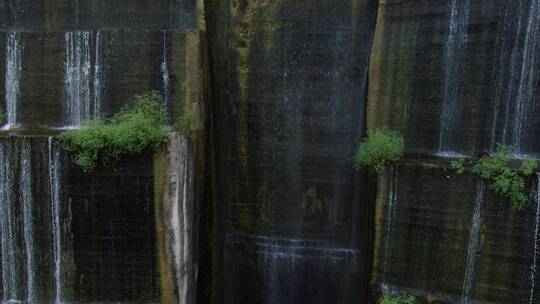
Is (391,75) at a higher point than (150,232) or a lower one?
higher

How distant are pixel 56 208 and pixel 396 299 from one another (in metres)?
3.73

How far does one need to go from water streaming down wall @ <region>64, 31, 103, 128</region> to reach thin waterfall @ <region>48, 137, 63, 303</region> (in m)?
0.70

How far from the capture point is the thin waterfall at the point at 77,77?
17.7ft

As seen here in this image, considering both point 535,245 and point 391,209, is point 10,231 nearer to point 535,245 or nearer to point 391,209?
point 391,209

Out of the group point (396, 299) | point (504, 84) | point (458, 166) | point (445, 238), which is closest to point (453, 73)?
point (504, 84)

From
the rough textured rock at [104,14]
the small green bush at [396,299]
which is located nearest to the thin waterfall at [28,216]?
the rough textured rock at [104,14]

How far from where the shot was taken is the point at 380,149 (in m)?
5.03

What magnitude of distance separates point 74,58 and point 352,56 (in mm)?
3309

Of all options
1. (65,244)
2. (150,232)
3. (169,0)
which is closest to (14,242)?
(65,244)

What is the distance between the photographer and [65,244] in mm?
4906

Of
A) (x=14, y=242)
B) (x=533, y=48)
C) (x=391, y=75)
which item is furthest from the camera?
(x=391, y=75)

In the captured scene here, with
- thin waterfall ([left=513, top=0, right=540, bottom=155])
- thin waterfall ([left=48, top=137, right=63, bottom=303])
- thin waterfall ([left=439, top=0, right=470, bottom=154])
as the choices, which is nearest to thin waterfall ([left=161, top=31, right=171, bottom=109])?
thin waterfall ([left=48, top=137, right=63, bottom=303])

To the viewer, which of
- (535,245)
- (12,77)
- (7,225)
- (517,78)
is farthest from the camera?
(12,77)

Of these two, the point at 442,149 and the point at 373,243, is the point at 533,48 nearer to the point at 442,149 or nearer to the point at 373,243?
the point at 442,149
